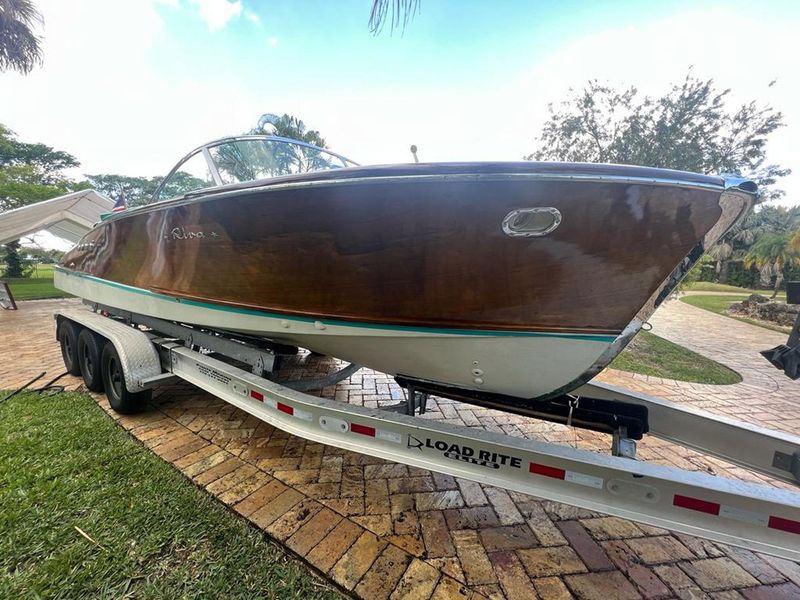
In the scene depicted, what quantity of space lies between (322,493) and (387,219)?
1.68m

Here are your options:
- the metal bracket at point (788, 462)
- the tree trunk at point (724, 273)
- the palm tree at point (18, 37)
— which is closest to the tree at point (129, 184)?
the palm tree at point (18, 37)

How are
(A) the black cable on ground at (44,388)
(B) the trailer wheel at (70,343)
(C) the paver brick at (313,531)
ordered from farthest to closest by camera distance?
(B) the trailer wheel at (70,343)
(A) the black cable on ground at (44,388)
(C) the paver brick at (313,531)

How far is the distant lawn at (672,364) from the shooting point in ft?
15.7

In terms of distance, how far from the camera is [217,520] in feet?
6.09

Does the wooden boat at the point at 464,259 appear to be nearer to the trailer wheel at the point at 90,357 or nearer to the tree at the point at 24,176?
the trailer wheel at the point at 90,357

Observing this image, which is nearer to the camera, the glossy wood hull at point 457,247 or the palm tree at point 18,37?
the glossy wood hull at point 457,247

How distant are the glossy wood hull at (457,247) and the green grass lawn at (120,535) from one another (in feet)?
3.57

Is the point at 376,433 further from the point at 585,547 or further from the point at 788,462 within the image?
the point at 788,462

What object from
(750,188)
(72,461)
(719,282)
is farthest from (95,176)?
(719,282)

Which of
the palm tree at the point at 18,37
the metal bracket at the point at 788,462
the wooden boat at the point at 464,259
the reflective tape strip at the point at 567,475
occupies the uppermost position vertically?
the palm tree at the point at 18,37

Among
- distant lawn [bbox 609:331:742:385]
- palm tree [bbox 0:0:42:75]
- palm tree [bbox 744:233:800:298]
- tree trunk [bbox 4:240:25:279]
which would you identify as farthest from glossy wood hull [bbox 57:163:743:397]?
tree trunk [bbox 4:240:25:279]

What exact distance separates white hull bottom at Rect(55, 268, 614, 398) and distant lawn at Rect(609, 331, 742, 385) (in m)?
4.15

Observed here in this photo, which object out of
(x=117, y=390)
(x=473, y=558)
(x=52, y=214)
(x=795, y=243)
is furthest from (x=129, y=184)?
(x=795, y=243)

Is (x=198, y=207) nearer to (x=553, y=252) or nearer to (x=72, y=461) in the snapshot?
(x=72, y=461)
